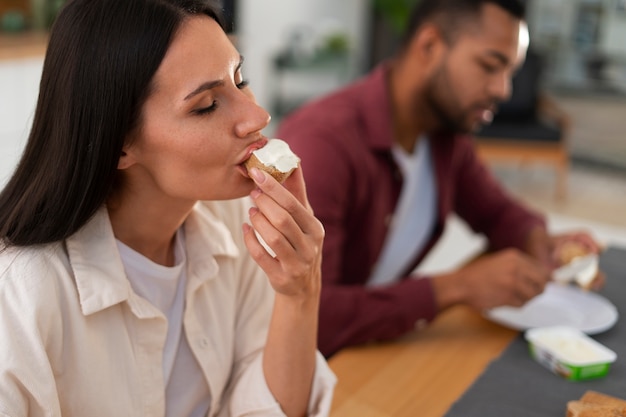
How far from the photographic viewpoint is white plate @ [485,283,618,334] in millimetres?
1703

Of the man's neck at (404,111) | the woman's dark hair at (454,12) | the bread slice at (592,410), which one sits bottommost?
the bread slice at (592,410)

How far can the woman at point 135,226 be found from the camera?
3.51ft

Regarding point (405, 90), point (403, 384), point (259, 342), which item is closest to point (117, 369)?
point (259, 342)

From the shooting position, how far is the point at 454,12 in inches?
86.0

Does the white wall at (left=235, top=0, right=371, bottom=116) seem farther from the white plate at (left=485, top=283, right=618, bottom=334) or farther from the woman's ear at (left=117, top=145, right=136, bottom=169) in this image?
A: the woman's ear at (left=117, top=145, right=136, bottom=169)

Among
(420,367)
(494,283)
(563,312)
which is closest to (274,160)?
(420,367)

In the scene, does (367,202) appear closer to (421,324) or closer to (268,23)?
(421,324)

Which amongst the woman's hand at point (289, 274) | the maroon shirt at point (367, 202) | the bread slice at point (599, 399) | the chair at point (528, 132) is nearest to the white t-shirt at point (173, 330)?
the woman's hand at point (289, 274)

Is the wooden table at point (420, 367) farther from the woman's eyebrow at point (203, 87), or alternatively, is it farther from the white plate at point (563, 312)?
the woman's eyebrow at point (203, 87)

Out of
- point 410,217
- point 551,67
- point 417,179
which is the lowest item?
point 551,67

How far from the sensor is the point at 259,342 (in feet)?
4.60

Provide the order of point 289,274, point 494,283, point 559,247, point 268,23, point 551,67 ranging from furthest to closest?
point 551,67 < point 268,23 < point 559,247 < point 494,283 < point 289,274

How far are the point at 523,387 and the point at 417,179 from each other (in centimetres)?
100

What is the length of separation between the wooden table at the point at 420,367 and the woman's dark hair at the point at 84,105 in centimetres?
59
